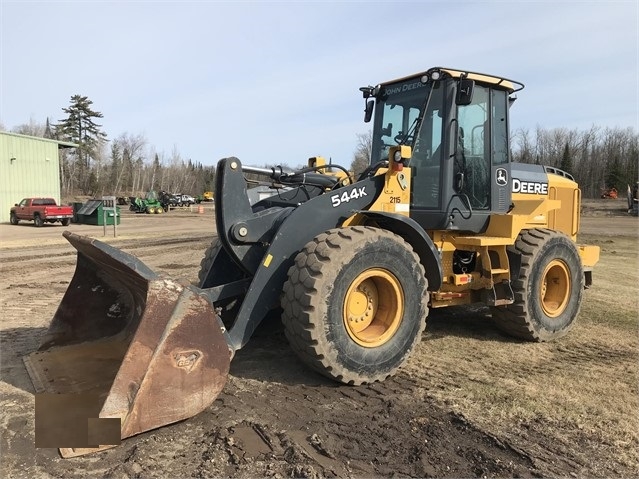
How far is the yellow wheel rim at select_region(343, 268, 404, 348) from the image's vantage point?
14.1 feet

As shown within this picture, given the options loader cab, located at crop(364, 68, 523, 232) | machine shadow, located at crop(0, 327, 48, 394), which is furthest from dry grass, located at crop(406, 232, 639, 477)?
machine shadow, located at crop(0, 327, 48, 394)

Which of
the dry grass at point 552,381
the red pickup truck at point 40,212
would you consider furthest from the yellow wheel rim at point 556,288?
the red pickup truck at point 40,212

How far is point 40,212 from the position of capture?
29.7m

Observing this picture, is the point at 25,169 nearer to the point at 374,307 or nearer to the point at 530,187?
the point at 530,187

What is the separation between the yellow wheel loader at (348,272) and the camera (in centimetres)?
345

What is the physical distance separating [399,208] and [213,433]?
2805 mm

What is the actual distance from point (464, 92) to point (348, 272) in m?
2.39

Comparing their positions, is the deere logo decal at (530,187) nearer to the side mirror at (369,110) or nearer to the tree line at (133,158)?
the side mirror at (369,110)

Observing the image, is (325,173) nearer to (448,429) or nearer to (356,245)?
(356,245)

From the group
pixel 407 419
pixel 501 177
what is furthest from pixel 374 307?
pixel 501 177

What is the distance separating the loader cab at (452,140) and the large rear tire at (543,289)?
61 centimetres

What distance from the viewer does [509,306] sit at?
573 centimetres

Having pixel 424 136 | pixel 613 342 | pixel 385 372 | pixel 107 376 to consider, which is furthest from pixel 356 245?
pixel 613 342

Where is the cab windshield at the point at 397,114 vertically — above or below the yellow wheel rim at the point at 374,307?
above
